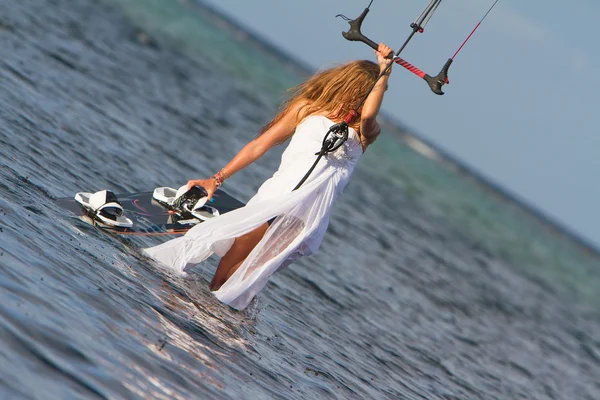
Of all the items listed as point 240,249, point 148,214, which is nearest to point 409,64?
point 240,249

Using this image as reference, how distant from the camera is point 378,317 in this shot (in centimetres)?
1341

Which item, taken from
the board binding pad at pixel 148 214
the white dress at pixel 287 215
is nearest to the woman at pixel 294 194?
the white dress at pixel 287 215

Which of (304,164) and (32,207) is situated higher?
(304,164)

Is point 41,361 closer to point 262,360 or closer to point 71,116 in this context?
point 262,360

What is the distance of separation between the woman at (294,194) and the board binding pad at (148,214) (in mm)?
1133

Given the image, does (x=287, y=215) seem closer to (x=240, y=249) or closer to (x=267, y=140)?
(x=240, y=249)

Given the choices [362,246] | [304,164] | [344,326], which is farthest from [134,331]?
[362,246]

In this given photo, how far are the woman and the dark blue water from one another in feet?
1.48

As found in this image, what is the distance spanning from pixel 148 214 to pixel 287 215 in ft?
7.38

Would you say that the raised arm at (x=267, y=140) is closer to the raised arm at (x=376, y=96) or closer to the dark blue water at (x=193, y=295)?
the raised arm at (x=376, y=96)

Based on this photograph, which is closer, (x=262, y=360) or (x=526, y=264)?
(x=262, y=360)

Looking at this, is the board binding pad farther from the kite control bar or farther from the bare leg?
the kite control bar

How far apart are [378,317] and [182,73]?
2840cm

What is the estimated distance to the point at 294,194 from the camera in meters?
8.34
